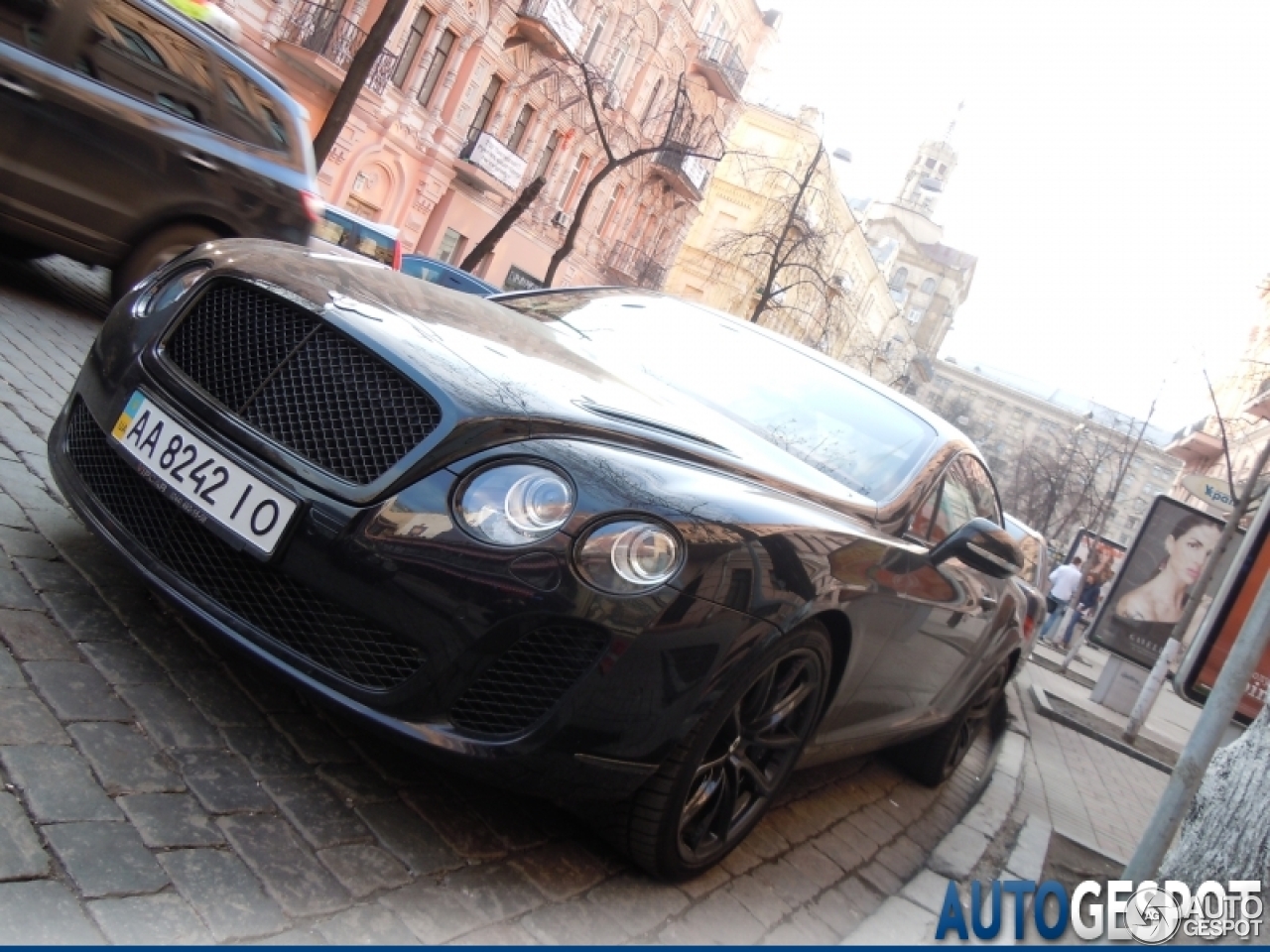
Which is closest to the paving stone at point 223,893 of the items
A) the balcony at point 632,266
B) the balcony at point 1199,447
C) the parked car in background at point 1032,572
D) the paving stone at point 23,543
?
the paving stone at point 23,543

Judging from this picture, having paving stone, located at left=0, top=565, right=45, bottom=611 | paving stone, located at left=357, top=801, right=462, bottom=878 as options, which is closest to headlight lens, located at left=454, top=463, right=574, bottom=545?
paving stone, located at left=357, top=801, right=462, bottom=878

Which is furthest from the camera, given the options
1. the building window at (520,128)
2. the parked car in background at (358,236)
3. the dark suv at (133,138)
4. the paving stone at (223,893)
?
the building window at (520,128)

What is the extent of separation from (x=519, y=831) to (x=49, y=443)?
1.76 metres

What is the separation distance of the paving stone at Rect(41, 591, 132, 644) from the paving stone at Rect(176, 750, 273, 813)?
1.79 ft

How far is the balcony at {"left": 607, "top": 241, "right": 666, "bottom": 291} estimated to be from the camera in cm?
3931

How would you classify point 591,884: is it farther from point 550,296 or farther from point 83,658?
point 550,296

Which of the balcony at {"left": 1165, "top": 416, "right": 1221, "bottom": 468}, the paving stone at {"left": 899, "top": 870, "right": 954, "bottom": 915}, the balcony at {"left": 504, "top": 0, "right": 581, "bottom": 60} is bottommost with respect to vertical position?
the paving stone at {"left": 899, "top": 870, "right": 954, "bottom": 915}

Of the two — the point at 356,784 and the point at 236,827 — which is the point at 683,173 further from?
the point at 236,827

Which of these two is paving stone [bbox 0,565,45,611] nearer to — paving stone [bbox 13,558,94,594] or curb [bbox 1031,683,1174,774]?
paving stone [bbox 13,558,94,594]

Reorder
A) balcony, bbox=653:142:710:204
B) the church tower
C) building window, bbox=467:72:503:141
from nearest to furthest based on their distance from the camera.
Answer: building window, bbox=467:72:503:141
balcony, bbox=653:142:710:204
the church tower

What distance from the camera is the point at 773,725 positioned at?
2.96 metres

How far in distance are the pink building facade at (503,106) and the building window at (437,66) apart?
0.04 m

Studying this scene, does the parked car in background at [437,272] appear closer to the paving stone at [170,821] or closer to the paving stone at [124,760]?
the paving stone at [124,760]

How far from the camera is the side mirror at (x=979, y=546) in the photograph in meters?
3.55
